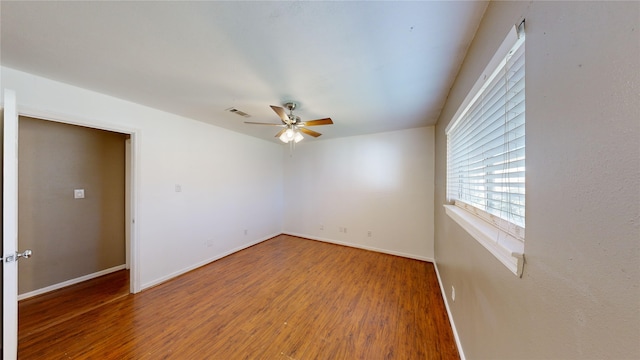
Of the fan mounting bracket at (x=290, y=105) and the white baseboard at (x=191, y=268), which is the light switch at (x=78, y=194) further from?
the fan mounting bracket at (x=290, y=105)

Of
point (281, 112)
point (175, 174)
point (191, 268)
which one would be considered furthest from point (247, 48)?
point (191, 268)

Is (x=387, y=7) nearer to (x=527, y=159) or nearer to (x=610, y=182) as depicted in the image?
(x=527, y=159)

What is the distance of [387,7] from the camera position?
108 centimetres

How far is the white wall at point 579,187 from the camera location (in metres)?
0.40

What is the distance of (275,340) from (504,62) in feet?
8.10

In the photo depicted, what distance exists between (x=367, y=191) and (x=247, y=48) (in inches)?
122

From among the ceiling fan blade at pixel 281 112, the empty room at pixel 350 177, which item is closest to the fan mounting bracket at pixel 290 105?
the empty room at pixel 350 177

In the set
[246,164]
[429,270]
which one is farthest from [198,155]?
[429,270]

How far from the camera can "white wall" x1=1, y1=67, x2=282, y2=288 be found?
76.6 inches

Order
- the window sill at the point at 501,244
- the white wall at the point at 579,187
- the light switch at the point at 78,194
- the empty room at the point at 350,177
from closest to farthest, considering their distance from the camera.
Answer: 1. the white wall at the point at 579,187
2. the empty room at the point at 350,177
3. the window sill at the point at 501,244
4. the light switch at the point at 78,194

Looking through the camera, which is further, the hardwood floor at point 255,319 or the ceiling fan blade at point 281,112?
the ceiling fan blade at point 281,112

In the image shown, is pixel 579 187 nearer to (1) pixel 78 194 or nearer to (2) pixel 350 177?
(2) pixel 350 177

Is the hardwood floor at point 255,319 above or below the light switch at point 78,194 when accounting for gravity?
below

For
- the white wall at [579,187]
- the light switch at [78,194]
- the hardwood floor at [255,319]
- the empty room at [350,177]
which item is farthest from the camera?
the light switch at [78,194]
